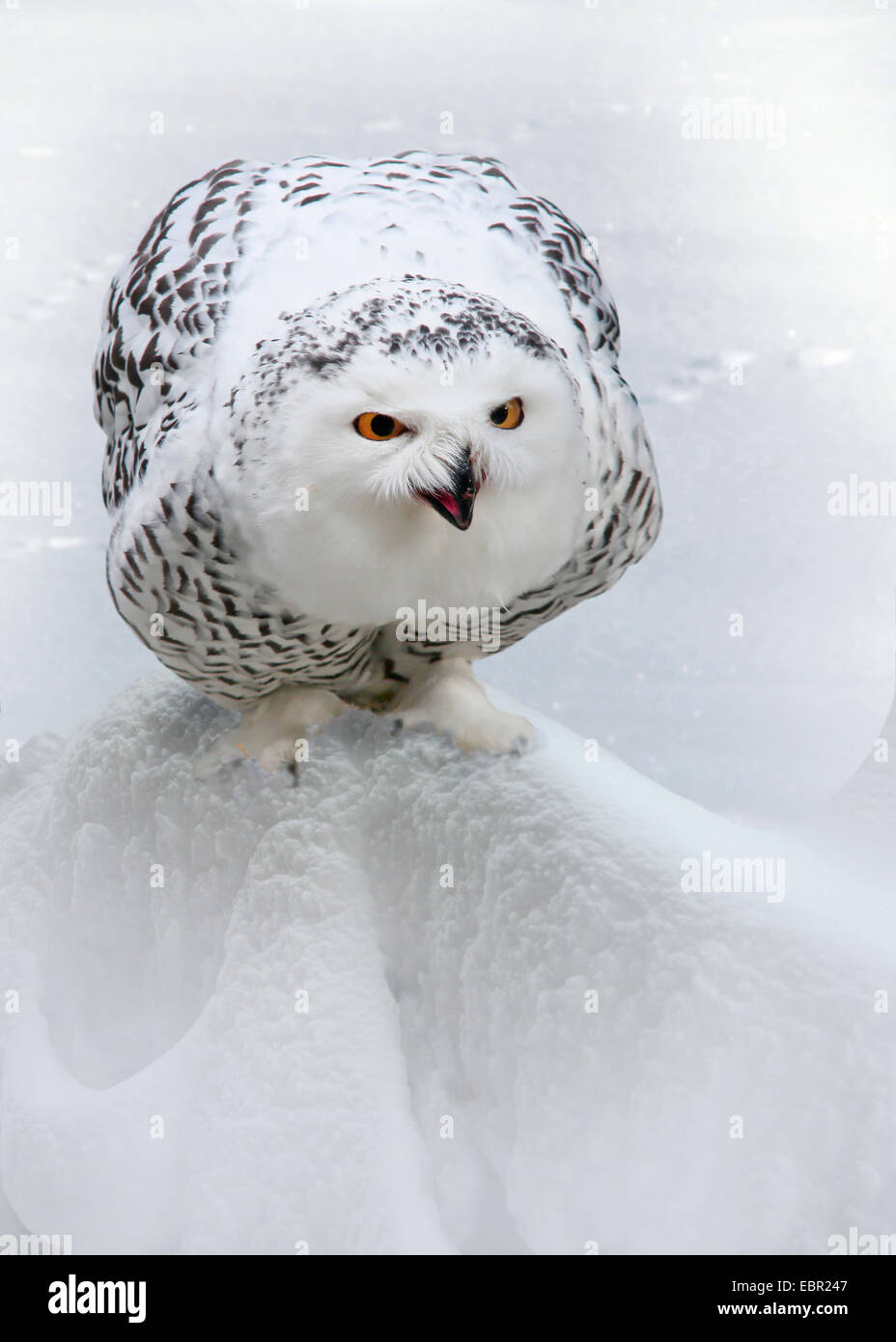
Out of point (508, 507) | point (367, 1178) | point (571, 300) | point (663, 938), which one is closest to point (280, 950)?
point (367, 1178)

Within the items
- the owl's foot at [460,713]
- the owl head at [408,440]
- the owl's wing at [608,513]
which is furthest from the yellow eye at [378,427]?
the owl's foot at [460,713]

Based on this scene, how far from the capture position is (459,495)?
733 mm

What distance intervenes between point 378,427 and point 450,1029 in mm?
490

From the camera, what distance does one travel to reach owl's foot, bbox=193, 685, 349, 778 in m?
1.09

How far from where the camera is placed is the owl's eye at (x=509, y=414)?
2.52 feet

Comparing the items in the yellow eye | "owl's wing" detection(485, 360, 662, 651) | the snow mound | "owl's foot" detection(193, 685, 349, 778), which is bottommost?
the snow mound

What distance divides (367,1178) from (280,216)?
0.70 m

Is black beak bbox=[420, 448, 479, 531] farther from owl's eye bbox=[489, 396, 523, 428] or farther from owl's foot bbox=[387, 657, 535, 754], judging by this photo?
owl's foot bbox=[387, 657, 535, 754]

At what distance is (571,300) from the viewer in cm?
95

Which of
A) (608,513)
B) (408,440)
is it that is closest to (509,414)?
(408,440)

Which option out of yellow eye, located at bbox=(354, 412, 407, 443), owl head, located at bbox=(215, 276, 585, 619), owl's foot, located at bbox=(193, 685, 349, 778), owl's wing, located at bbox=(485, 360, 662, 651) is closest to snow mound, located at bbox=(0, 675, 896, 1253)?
owl's foot, located at bbox=(193, 685, 349, 778)

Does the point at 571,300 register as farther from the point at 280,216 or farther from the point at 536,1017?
the point at 536,1017

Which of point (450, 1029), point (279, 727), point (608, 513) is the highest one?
point (608, 513)

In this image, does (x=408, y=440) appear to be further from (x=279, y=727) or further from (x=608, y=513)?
(x=279, y=727)
